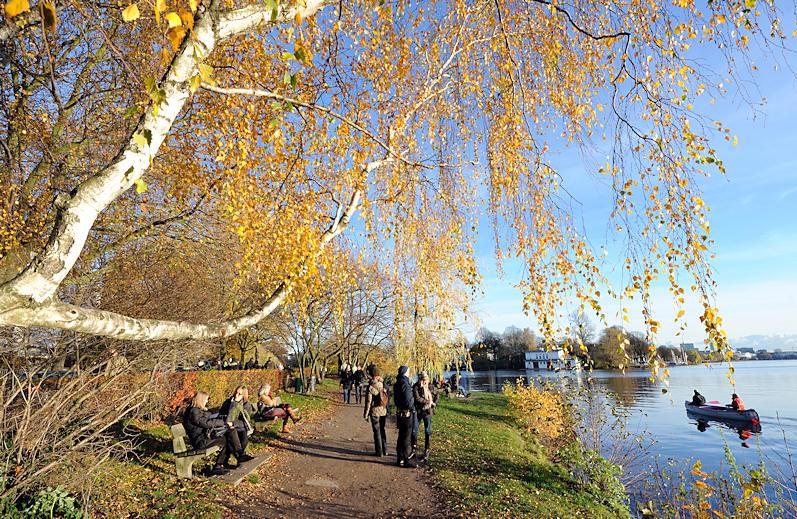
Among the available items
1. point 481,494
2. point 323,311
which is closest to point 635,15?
point 481,494

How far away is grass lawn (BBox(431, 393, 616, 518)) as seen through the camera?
632 cm

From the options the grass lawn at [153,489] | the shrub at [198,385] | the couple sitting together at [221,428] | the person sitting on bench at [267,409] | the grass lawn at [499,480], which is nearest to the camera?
the grass lawn at [153,489]

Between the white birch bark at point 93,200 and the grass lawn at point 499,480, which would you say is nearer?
the white birch bark at point 93,200

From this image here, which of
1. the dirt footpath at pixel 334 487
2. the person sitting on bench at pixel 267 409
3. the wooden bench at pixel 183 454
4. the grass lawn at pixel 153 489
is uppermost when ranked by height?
the person sitting on bench at pixel 267 409

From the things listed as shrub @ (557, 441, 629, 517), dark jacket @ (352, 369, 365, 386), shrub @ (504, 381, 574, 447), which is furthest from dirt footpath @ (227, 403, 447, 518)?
dark jacket @ (352, 369, 365, 386)

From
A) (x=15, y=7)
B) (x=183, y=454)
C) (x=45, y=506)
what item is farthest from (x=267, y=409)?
(x=15, y=7)

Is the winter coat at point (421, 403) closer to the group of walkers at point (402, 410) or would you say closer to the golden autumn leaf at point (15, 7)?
Result: the group of walkers at point (402, 410)

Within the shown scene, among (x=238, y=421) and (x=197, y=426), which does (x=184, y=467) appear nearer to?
(x=197, y=426)

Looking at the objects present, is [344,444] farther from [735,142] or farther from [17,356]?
[735,142]

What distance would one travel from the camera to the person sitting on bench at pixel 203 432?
6941 millimetres

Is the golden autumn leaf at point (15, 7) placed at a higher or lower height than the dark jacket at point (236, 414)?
higher

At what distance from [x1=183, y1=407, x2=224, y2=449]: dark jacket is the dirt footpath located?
99 centimetres

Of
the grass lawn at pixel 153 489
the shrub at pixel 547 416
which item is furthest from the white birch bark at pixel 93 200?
the shrub at pixel 547 416

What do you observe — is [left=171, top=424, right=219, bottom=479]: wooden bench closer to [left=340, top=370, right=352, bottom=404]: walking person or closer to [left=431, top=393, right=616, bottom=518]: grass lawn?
[left=431, top=393, right=616, bottom=518]: grass lawn
